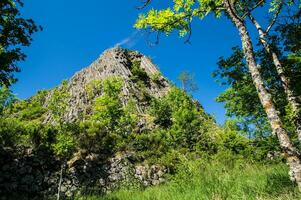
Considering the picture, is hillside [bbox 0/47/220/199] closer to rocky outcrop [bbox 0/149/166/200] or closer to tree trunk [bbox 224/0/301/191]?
rocky outcrop [bbox 0/149/166/200]

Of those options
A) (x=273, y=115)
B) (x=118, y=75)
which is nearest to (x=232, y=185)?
(x=273, y=115)

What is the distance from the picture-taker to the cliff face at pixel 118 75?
200 ft

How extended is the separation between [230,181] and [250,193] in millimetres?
839

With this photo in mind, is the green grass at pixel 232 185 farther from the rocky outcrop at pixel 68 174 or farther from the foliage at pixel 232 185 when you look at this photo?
the rocky outcrop at pixel 68 174

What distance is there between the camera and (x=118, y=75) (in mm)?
69812

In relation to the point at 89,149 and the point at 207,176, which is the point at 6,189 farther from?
the point at 207,176

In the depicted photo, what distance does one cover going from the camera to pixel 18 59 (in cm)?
1484

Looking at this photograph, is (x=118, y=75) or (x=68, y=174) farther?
(x=118, y=75)

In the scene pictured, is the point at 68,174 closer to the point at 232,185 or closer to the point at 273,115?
the point at 232,185

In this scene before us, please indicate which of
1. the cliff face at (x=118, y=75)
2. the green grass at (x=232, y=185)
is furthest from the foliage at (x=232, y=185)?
the cliff face at (x=118, y=75)

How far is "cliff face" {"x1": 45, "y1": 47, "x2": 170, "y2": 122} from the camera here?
61.0 m

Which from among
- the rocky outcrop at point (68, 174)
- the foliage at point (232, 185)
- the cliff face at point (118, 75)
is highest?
the cliff face at point (118, 75)

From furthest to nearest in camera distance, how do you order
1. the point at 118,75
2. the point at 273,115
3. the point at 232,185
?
the point at 118,75, the point at 232,185, the point at 273,115

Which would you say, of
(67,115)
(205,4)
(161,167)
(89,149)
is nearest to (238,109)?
(161,167)
